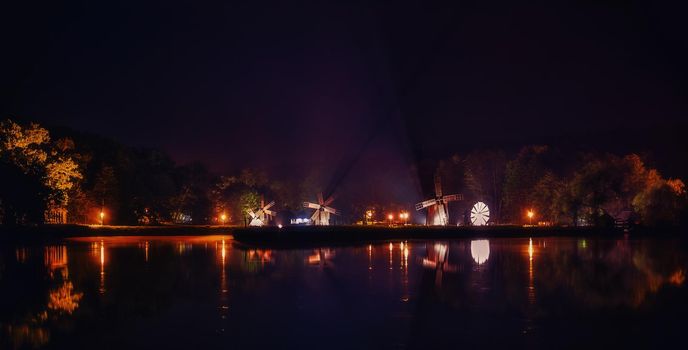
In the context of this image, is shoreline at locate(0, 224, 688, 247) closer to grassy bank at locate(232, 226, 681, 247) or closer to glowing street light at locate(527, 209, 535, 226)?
grassy bank at locate(232, 226, 681, 247)

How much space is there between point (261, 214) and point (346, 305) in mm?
86923

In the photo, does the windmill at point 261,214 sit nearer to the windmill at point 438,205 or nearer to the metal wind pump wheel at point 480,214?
the windmill at point 438,205

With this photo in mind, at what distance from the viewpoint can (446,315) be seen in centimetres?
1484

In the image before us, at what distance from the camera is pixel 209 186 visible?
375ft

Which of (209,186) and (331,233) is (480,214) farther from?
(209,186)

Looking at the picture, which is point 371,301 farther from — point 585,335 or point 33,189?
point 33,189

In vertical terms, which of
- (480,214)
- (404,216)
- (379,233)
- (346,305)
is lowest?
(346,305)

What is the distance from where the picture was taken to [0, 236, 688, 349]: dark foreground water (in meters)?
12.5

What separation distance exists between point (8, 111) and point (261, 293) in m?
54.1

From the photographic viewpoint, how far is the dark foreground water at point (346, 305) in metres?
12.5

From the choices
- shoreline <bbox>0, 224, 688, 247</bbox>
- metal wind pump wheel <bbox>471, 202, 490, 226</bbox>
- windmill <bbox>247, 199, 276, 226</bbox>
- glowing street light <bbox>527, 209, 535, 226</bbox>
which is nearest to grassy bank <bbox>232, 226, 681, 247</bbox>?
shoreline <bbox>0, 224, 688, 247</bbox>

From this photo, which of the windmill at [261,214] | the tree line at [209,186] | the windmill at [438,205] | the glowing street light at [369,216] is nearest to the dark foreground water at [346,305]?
the tree line at [209,186]

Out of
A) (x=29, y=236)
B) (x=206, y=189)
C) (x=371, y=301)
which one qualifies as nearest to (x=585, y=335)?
(x=371, y=301)

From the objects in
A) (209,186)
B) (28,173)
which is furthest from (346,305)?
(209,186)
